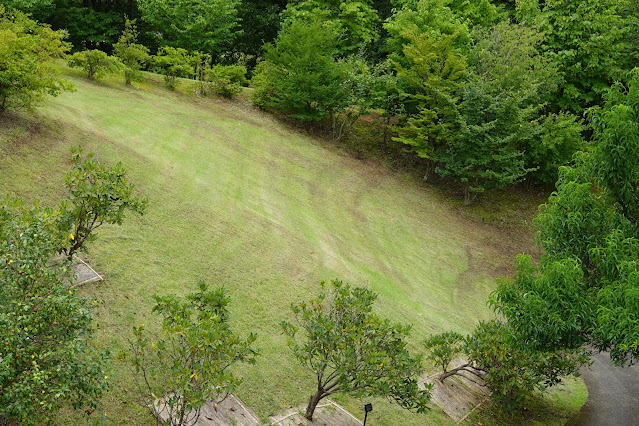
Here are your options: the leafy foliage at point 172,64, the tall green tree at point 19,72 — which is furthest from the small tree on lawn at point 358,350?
the leafy foliage at point 172,64

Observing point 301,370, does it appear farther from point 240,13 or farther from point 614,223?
point 240,13

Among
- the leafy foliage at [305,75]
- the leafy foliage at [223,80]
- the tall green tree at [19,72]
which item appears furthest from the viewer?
the leafy foliage at [223,80]

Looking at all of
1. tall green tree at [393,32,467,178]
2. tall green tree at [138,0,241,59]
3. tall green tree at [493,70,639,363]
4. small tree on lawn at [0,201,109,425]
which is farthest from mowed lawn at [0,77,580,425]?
tall green tree at [138,0,241,59]

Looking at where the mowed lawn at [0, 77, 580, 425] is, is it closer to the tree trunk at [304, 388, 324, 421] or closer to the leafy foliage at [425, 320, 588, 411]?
the tree trunk at [304, 388, 324, 421]

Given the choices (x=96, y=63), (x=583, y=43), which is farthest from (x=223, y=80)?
(x=583, y=43)

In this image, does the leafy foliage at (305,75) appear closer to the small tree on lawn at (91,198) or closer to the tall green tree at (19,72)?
the tall green tree at (19,72)
